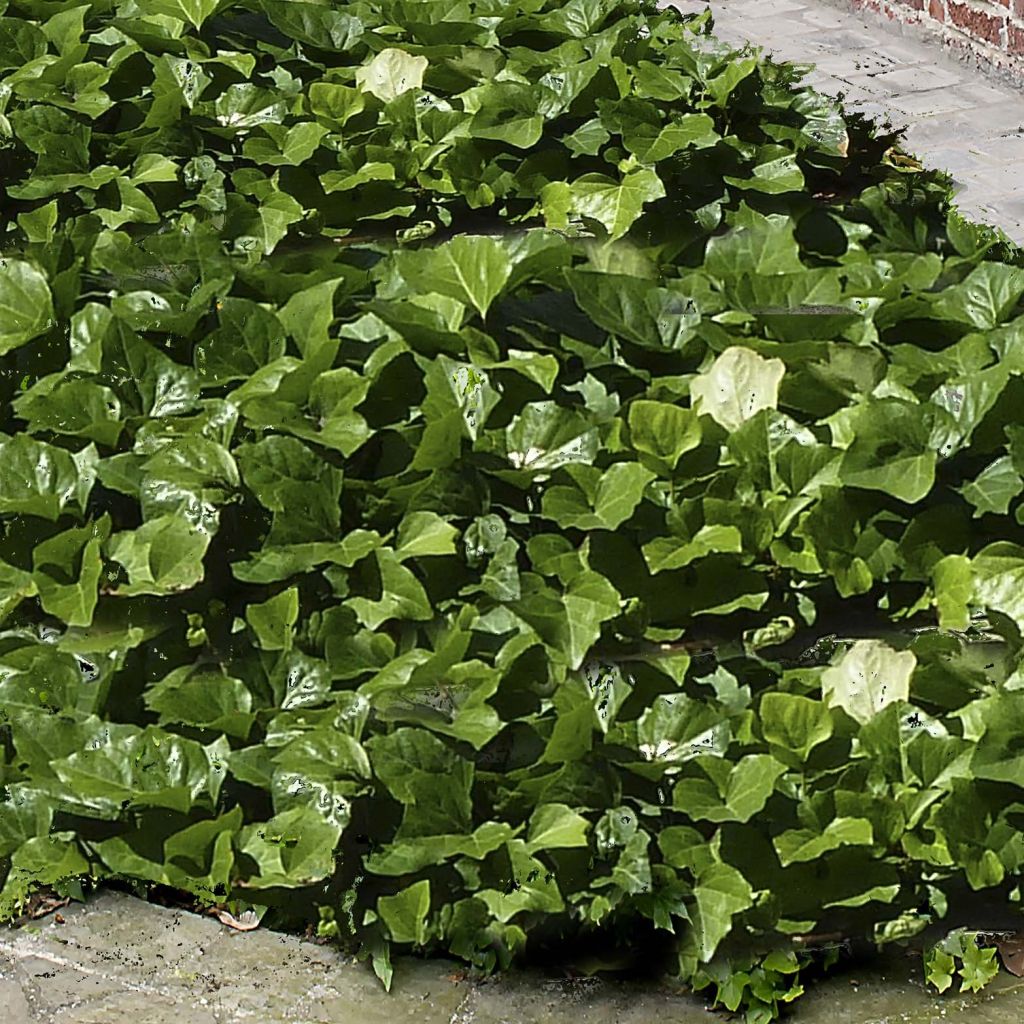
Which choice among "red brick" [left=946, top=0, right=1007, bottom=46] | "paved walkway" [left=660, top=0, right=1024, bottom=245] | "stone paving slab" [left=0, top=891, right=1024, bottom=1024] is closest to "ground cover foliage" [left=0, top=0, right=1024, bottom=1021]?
"stone paving slab" [left=0, top=891, right=1024, bottom=1024]

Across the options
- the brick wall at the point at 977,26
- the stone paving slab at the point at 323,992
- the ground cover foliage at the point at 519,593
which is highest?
the brick wall at the point at 977,26

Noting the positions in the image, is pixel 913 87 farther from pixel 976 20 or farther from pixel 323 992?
pixel 323 992

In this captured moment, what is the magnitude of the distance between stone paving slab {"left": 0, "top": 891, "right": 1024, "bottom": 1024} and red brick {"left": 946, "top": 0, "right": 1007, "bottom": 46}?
528 cm

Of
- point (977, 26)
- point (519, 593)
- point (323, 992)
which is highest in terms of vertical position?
point (977, 26)

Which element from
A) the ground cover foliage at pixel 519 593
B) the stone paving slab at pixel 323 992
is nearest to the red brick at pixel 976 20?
the ground cover foliage at pixel 519 593

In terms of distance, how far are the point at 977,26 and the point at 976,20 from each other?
0.08ft

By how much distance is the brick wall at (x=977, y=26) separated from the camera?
6.58 metres

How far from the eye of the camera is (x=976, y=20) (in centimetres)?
681

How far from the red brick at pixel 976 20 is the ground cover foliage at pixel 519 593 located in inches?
165

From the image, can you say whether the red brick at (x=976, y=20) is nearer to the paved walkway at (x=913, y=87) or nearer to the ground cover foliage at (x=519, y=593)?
the paved walkway at (x=913, y=87)

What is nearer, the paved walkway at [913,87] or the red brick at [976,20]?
the paved walkway at [913,87]

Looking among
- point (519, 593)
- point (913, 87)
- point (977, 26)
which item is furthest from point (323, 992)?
point (977, 26)

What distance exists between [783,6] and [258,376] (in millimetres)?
5967

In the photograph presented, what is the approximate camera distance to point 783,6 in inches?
310
